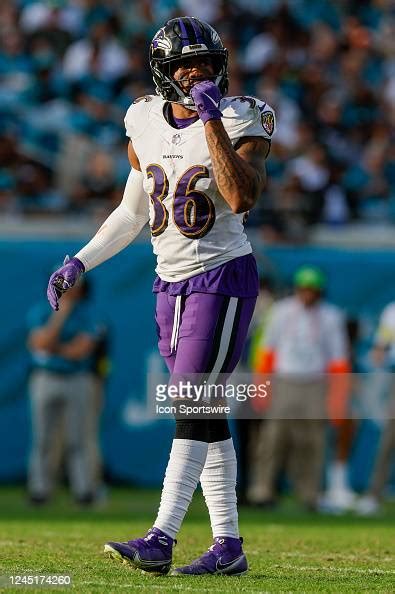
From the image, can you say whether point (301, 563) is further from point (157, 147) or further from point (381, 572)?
point (157, 147)

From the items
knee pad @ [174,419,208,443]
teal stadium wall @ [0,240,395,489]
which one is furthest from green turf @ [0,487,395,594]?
teal stadium wall @ [0,240,395,489]

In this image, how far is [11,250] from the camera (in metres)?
12.9

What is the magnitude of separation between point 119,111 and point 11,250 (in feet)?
8.33

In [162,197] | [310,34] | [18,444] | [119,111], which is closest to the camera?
[162,197]

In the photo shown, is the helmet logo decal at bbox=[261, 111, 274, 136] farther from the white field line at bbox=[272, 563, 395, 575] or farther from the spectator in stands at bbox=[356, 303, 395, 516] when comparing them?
the spectator in stands at bbox=[356, 303, 395, 516]

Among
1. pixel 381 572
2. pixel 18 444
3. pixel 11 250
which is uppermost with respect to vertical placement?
pixel 11 250

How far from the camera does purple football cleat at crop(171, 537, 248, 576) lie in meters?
5.37

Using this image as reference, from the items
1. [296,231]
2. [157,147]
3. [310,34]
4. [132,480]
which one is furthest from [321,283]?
[157,147]

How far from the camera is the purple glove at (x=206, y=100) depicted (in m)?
5.20

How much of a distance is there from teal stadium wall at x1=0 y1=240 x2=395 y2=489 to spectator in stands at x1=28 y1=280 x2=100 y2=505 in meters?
1.26

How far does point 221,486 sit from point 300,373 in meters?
6.32

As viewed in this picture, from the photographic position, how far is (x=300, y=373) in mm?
11758

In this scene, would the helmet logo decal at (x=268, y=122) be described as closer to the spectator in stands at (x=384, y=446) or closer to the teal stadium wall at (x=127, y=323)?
the spectator in stands at (x=384, y=446)

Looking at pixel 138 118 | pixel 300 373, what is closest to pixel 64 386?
pixel 300 373
